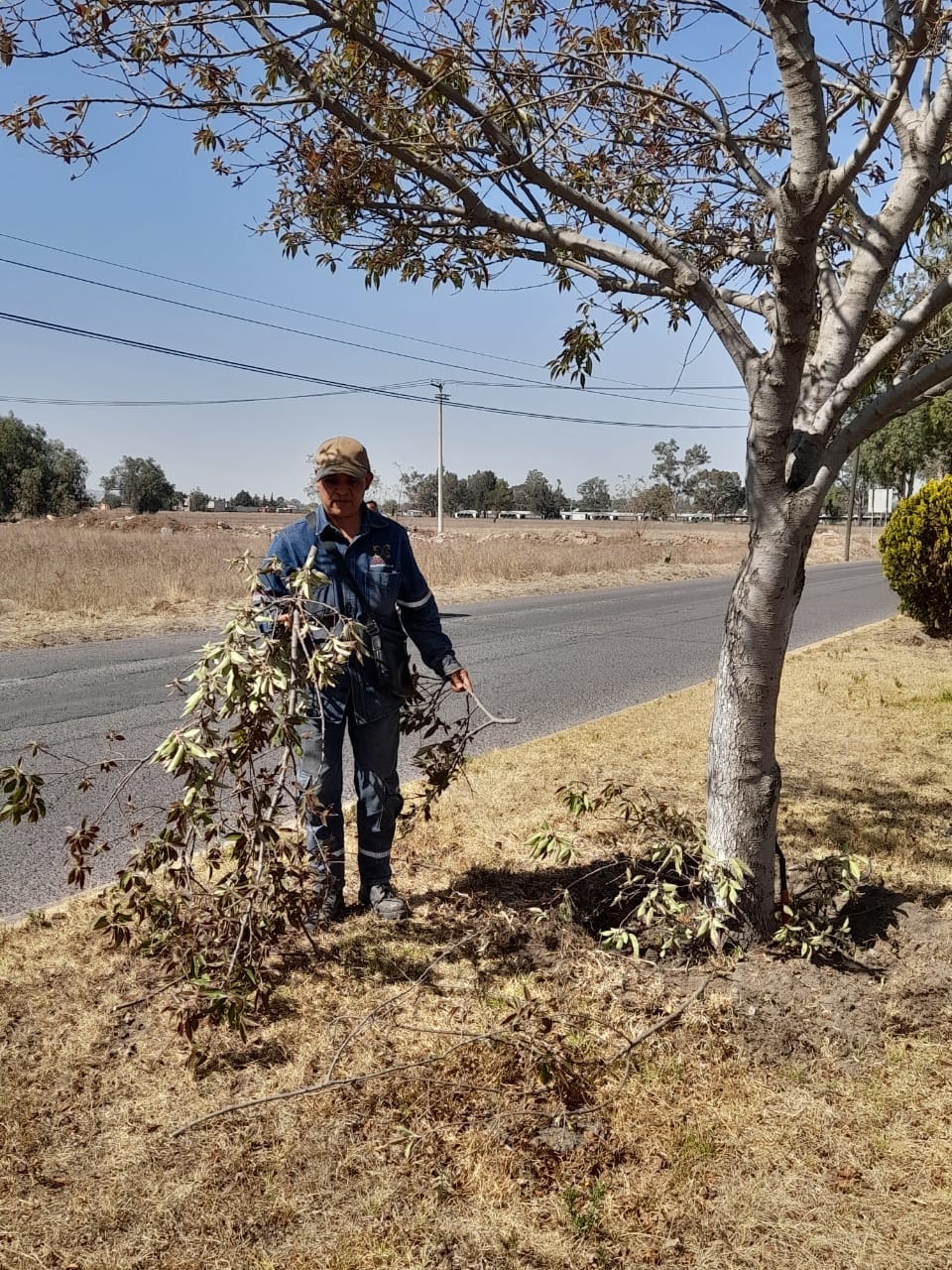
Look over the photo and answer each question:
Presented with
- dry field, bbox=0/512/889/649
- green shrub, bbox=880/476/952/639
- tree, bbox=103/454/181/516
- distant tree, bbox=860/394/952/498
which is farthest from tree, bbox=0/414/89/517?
green shrub, bbox=880/476/952/639

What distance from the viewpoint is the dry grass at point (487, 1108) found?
1.97 m

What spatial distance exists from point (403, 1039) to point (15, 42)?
3.30 metres

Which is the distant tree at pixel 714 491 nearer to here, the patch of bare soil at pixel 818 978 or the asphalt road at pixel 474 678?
the asphalt road at pixel 474 678

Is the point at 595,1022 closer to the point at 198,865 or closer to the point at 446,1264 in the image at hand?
the point at 446,1264

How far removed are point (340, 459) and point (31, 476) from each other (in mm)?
60101

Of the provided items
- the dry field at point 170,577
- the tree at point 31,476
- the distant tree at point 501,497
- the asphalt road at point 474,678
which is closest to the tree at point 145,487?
the tree at point 31,476

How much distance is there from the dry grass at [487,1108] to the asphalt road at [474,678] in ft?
4.66

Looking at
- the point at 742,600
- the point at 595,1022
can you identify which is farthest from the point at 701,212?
the point at 595,1022

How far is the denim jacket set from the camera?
10.6 ft

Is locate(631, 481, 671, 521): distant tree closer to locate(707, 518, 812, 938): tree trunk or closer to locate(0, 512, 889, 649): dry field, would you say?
locate(0, 512, 889, 649): dry field

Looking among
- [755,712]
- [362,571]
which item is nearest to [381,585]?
[362,571]

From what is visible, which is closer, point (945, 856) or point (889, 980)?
point (889, 980)

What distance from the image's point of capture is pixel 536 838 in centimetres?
325

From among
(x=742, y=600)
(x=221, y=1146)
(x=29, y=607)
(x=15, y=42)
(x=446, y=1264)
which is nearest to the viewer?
(x=446, y=1264)
